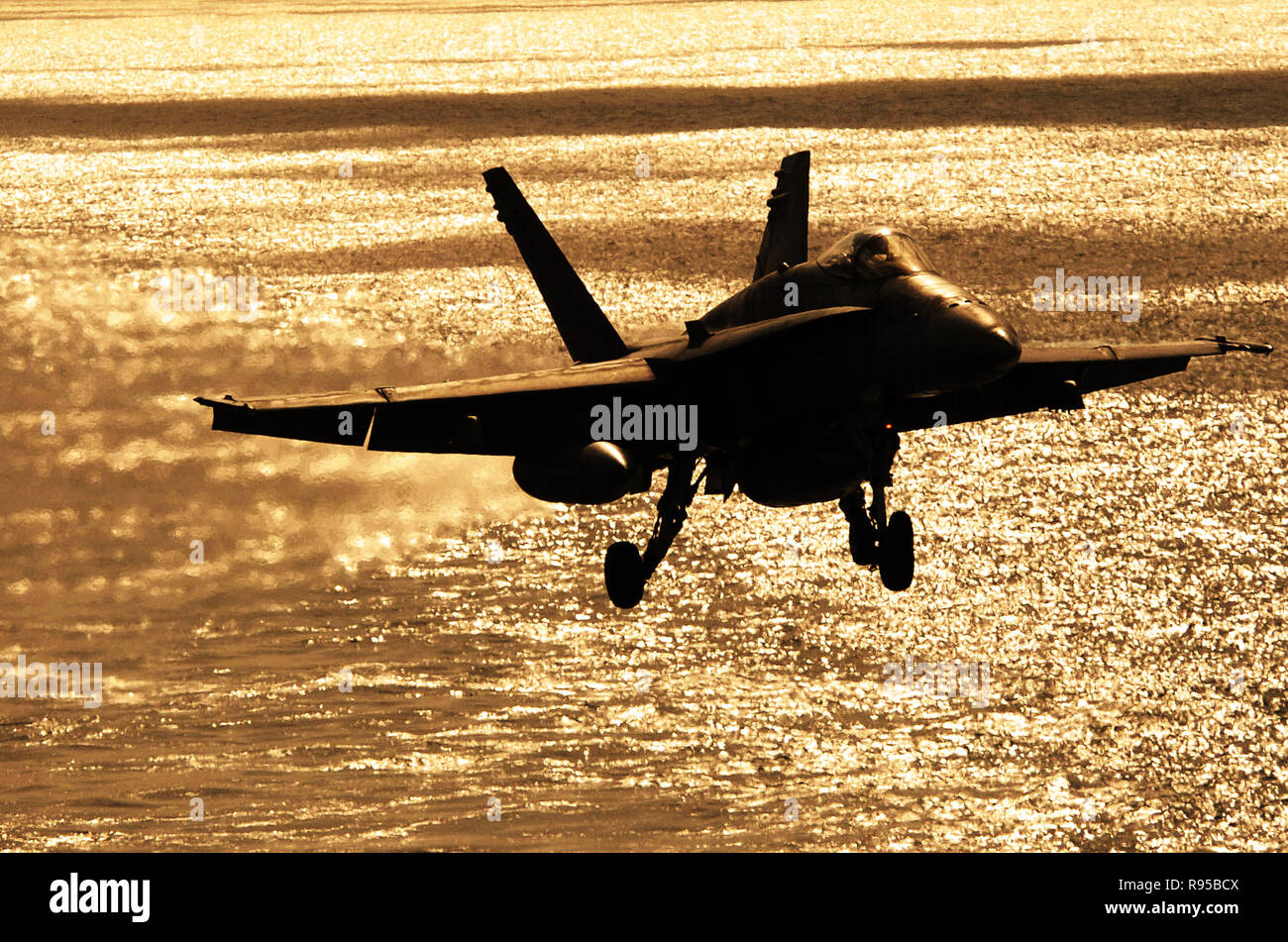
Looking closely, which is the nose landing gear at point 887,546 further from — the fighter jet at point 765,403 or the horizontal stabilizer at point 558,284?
the horizontal stabilizer at point 558,284

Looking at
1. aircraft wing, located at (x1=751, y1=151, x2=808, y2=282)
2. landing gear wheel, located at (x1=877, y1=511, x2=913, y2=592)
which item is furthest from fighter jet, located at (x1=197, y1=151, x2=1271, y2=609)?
aircraft wing, located at (x1=751, y1=151, x2=808, y2=282)

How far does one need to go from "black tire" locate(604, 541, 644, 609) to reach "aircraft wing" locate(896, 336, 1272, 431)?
18.5 feet

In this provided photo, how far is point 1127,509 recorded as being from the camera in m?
94.4

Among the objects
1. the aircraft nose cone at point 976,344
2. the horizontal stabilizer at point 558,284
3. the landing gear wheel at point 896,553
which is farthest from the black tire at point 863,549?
the horizontal stabilizer at point 558,284

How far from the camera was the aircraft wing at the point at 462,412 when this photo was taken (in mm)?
25875

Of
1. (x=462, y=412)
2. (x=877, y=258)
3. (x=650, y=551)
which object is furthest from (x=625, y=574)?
(x=877, y=258)

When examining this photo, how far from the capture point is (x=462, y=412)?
89.1 ft

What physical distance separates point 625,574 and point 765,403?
13.5 feet

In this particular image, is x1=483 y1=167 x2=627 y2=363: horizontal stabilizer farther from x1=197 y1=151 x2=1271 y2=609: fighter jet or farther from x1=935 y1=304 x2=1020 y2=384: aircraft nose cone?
x1=935 y1=304 x2=1020 y2=384: aircraft nose cone

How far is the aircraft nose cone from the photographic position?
2214cm

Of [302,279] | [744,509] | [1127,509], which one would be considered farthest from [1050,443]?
[302,279]

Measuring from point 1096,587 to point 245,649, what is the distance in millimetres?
54170

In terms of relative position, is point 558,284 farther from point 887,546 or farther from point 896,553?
point 896,553
